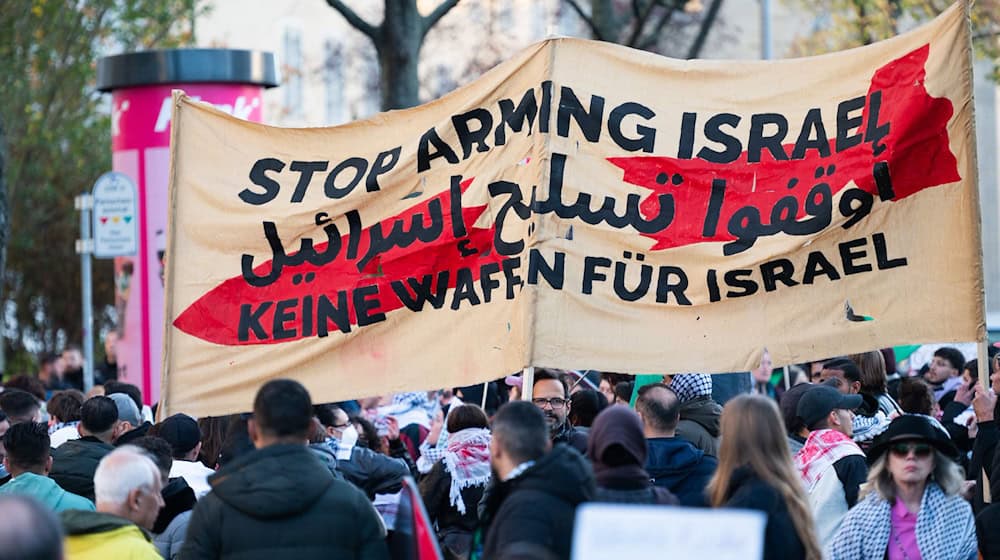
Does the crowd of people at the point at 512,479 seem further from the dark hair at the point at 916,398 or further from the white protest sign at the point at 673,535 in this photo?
the white protest sign at the point at 673,535

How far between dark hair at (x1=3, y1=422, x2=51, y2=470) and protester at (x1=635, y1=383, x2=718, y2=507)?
117 inches

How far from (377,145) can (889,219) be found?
2843 mm

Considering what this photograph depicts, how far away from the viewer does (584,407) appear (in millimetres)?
9109

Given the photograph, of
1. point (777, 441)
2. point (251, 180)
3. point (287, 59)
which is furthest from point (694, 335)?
point (287, 59)

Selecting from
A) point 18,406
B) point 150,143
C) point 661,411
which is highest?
point 150,143

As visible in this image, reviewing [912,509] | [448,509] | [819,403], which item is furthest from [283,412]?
[819,403]

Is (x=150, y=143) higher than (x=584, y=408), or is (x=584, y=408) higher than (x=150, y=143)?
(x=150, y=143)

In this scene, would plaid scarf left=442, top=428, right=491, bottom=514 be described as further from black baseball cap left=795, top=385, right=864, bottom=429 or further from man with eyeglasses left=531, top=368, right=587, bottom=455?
black baseball cap left=795, top=385, right=864, bottom=429

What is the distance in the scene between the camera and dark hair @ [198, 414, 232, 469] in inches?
359

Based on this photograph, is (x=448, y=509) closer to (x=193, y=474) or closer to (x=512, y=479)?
(x=193, y=474)

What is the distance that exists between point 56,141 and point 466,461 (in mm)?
22776

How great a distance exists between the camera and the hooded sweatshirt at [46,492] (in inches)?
279

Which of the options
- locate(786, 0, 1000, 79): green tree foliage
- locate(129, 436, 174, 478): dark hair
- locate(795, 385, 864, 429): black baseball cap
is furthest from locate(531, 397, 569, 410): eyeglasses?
locate(786, 0, 1000, 79): green tree foliage

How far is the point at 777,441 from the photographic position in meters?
5.81
